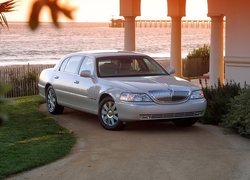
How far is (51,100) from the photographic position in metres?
13.3

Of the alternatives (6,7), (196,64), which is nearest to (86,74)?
(6,7)

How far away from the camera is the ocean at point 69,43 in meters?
17.4

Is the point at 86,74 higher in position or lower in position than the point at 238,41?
lower

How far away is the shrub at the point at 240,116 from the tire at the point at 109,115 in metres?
1.89

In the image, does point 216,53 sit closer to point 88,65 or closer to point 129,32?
point 129,32

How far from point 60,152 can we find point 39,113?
4.84 metres

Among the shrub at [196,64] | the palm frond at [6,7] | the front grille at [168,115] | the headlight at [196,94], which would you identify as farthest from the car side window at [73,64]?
the shrub at [196,64]

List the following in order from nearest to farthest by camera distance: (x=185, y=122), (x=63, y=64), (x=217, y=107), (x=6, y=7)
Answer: (x=6, y=7) < (x=185, y=122) < (x=217, y=107) < (x=63, y=64)

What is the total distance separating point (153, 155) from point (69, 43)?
87507 mm

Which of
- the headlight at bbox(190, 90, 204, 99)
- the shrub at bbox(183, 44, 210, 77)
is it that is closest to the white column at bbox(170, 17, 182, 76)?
the shrub at bbox(183, 44, 210, 77)

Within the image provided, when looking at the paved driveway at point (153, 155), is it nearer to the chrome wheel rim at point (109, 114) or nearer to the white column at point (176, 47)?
the chrome wheel rim at point (109, 114)

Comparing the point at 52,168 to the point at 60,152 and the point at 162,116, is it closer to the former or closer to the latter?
the point at 60,152

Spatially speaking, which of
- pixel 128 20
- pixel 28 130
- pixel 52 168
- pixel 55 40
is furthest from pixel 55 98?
pixel 55 40

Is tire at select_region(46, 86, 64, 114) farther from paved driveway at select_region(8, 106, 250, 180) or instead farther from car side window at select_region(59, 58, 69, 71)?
paved driveway at select_region(8, 106, 250, 180)
